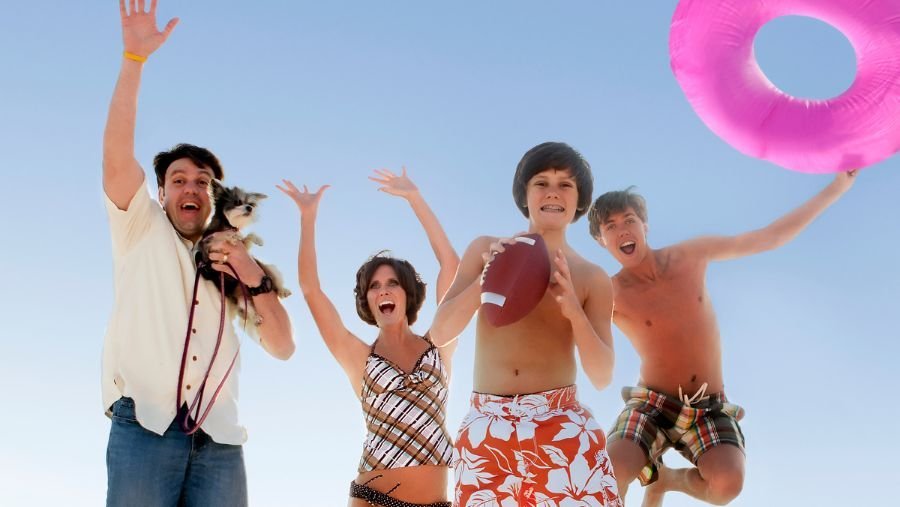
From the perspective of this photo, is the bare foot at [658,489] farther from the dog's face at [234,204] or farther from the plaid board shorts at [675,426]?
the dog's face at [234,204]

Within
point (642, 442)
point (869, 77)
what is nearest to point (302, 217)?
point (642, 442)

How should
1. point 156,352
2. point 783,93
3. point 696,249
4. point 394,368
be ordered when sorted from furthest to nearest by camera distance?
1. point 696,249
2. point 783,93
3. point 394,368
4. point 156,352

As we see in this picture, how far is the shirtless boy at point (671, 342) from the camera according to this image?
4965 millimetres

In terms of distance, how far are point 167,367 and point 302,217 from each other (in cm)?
143

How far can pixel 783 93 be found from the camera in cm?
460

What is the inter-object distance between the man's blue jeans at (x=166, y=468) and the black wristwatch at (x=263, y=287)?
0.63m

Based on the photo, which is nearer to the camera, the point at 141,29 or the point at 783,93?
the point at 141,29

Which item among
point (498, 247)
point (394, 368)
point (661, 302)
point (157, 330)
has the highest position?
point (661, 302)

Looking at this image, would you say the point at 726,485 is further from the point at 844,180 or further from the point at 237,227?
the point at 237,227

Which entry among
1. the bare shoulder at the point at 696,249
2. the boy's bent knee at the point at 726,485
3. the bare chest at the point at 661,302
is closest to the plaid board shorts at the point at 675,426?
the boy's bent knee at the point at 726,485

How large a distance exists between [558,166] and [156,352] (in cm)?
181

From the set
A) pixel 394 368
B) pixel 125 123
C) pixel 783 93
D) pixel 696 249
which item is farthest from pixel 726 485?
pixel 125 123

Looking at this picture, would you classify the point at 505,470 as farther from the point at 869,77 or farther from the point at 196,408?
the point at 869,77

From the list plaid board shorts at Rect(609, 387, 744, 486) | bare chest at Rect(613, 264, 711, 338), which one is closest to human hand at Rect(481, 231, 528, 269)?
bare chest at Rect(613, 264, 711, 338)
